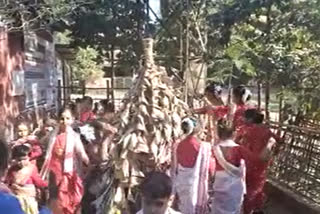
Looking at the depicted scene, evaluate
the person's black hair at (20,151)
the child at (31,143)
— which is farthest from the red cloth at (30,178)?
the child at (31,143)

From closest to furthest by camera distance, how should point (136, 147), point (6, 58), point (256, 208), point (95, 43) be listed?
1. point (136, 147)
2. point (256, 208)
3. point (6, 58)
4. point (95, 43)

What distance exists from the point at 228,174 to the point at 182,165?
1.80 ft

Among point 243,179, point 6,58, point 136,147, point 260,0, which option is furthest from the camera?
point 260,0

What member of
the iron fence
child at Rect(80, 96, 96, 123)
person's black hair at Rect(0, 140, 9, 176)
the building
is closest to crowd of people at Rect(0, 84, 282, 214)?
the iron fence

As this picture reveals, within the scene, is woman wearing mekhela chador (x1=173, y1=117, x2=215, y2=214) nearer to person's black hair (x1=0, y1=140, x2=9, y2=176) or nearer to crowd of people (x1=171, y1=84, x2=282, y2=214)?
crowd of people (x1=171, y1=84, x2=282, y2=214)

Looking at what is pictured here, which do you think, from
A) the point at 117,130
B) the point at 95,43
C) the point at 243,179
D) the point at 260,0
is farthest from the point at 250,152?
the point at 95,43

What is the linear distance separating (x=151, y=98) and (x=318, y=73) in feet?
19.7

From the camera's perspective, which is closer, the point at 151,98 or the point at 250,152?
the point at 151,98

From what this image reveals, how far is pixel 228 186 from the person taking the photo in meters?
6.96

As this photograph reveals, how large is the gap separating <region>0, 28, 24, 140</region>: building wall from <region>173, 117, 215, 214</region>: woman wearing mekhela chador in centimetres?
410

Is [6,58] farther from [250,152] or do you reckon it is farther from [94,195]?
[250,152]

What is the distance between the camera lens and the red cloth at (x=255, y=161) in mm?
7305

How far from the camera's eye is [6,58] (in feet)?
35.4

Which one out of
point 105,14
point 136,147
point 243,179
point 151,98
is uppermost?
point 105,14
